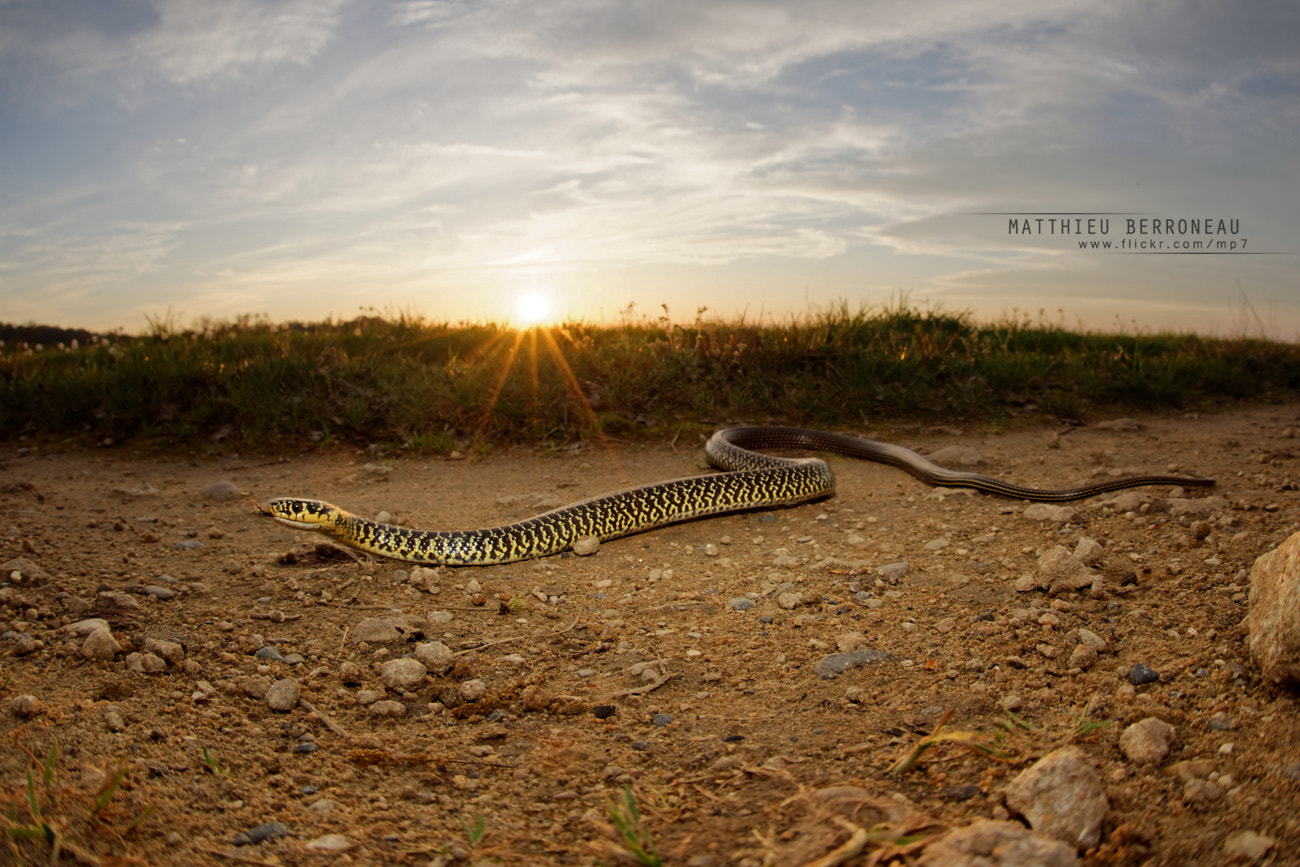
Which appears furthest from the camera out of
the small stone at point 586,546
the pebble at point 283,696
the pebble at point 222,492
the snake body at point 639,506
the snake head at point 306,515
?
the pebble at point 222,492

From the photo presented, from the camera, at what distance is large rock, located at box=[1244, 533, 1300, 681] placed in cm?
282

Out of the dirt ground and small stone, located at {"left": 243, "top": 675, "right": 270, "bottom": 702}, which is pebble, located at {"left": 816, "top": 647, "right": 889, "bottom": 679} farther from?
small stone, located at {"left": 243, "top": 675, "right": 270, "bottom": 702}

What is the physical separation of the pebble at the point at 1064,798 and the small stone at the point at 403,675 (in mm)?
2512

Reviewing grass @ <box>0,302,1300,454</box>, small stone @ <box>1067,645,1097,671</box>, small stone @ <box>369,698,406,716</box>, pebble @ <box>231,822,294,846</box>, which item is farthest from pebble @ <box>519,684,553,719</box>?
grass @ <box>0,302,1300,454</box>

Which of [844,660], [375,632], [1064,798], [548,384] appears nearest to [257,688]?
[375,632]

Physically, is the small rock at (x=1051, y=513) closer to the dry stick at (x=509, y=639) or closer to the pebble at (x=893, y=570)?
the pebble at (x=893, y=570)

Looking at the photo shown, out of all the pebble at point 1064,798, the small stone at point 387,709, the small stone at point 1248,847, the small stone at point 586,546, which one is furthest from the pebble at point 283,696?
the small stone at point 1248,847

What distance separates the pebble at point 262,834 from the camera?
2.44 m

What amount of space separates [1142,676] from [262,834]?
3281 millimetres

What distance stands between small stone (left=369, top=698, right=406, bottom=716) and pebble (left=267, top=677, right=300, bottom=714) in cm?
33

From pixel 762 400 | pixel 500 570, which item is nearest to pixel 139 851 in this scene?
pixel 500 570

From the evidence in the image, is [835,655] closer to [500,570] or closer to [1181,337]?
[500,570]

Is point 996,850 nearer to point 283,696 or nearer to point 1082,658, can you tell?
point 1082,658

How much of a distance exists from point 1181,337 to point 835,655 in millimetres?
15114
